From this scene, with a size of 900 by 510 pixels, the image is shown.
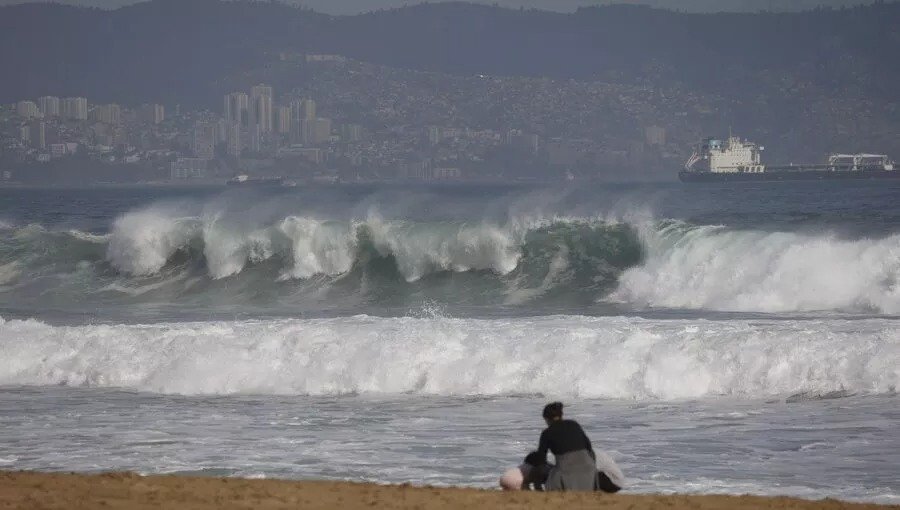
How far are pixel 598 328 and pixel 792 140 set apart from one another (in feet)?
462

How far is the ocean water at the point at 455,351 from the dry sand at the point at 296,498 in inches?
68.7

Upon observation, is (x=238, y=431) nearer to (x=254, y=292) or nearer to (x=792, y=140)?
(x=254, y=292)

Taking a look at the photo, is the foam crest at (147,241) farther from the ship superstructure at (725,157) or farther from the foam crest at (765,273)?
the ship superstructure at (725,157)

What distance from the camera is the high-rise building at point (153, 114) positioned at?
534 ft

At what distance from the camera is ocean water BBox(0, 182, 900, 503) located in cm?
1362

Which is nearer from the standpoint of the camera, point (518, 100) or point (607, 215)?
point (607, 215)

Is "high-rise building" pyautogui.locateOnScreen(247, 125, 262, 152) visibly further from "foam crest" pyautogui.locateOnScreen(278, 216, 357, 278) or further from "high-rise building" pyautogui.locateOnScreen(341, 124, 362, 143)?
"foam crest" pyautogui.locateOnScreen(278, 216, 357, 278)

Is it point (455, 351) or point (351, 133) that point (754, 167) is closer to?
point (351, 133)

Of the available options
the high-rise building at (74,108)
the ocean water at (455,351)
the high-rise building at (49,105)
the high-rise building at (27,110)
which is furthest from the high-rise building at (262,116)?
the ocean water at (455,351)

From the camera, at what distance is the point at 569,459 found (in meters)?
10.5

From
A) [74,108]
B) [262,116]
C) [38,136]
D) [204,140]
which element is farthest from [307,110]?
[38,136]

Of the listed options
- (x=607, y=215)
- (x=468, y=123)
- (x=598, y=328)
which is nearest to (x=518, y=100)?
(x=468, y=123)

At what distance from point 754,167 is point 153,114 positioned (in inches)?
2768

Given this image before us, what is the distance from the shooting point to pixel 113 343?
2155 cm
